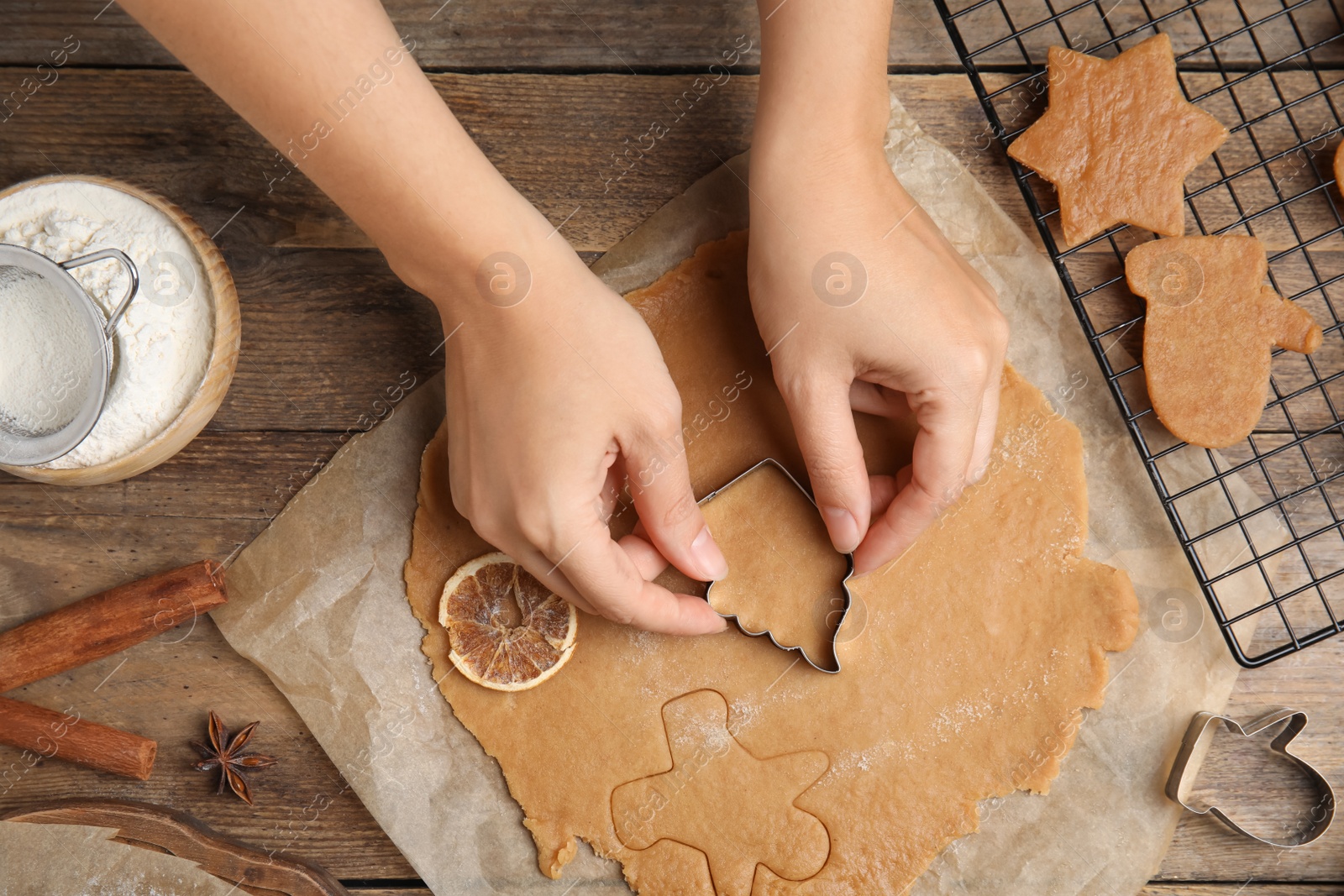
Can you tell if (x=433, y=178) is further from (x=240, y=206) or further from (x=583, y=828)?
(x=583, y=828)

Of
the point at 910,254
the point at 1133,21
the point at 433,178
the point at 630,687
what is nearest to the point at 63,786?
the point at 630,687

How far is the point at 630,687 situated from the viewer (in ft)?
5.90

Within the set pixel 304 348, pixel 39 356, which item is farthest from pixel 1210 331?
pixel 39 356

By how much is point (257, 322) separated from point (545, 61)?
85cm

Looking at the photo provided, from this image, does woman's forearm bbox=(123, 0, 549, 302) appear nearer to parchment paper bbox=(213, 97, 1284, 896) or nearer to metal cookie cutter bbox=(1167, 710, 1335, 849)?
parchment paper bbox=(213, 97, 1284, 896)

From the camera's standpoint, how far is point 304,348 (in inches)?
73.0

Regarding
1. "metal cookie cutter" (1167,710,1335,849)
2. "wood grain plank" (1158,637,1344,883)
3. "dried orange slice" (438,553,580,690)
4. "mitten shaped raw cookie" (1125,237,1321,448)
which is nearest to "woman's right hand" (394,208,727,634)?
"dried orange slice" (438,553,580,690)

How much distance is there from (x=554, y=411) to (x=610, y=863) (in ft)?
3.29

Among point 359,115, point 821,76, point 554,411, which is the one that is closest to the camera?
point 359,115

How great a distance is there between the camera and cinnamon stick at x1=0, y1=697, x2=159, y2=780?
1.78 meters

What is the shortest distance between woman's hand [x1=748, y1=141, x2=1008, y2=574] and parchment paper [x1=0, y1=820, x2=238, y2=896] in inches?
60.2

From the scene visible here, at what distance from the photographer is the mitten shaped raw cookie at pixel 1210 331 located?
176cm

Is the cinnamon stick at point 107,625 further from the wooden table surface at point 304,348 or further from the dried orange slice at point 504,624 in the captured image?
the dried orange slice at point 504,624

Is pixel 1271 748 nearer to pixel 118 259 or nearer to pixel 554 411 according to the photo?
pixel 554 411
